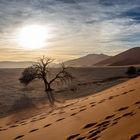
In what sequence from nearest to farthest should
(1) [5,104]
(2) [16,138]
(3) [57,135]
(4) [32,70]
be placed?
(3) [57,135] < (2) [16,138] < (1) [5,104] < (4) [32,70]

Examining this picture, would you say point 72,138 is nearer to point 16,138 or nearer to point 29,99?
point 16,138

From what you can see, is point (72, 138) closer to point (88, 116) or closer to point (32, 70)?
point (88, 116)

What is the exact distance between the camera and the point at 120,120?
684cm

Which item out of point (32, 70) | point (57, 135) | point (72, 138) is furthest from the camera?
point (32, 70)

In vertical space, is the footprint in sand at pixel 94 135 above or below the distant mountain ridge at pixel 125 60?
below

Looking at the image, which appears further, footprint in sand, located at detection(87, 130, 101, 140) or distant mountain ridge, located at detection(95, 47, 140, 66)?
distant mountain ridge, located at detection(95, 47, 140, 66)

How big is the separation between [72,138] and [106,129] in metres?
0.85

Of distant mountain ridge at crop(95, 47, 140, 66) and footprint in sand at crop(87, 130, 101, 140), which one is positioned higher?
distant mountain ridge at crop(95, 47, 140, 66)

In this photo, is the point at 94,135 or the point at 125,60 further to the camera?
the point at 125,60

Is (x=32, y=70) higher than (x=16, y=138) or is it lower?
higher

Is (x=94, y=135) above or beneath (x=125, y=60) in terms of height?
beneath

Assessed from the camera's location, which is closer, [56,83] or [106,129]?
[106,129]

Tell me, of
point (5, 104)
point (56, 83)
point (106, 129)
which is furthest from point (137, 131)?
point (56, 83)

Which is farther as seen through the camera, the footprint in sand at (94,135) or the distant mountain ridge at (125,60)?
the distant mountain ridge at (125,60)
